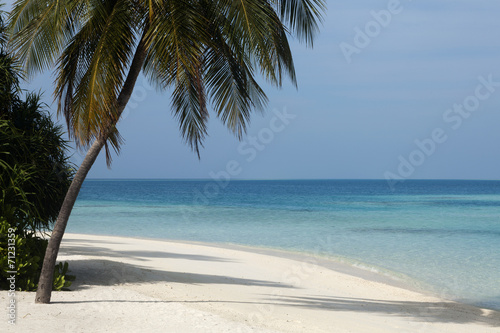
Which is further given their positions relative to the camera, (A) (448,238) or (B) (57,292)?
(A) (448,238)

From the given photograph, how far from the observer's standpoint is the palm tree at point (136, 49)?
250 inches

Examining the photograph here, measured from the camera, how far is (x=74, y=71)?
7199 millimetres

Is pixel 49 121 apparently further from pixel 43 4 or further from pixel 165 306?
pixel 165 306

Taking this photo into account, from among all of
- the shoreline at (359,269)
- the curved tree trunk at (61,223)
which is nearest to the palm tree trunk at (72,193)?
the curved tree trunk at (61,223)

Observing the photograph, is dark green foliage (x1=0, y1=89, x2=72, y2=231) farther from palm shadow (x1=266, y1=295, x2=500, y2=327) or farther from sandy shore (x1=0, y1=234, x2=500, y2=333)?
palm shadow (x1=266, y1=295, x2=500, y2=327)

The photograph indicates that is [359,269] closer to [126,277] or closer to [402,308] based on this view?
[402,308]

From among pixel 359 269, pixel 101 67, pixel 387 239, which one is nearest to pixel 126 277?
pixel 101 67

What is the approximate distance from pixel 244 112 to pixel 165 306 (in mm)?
2912

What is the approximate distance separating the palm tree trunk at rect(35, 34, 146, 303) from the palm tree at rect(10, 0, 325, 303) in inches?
0.5

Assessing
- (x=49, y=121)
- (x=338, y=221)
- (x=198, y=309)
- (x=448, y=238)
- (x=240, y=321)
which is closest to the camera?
(x=240, y=321)

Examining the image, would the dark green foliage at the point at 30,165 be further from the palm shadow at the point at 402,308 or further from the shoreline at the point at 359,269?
the shoreline at the point at 359,269

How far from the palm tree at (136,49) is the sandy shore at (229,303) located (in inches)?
34.3

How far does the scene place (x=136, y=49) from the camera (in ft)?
22.8

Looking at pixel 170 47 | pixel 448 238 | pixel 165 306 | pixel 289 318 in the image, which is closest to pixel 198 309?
pixel 165 306
